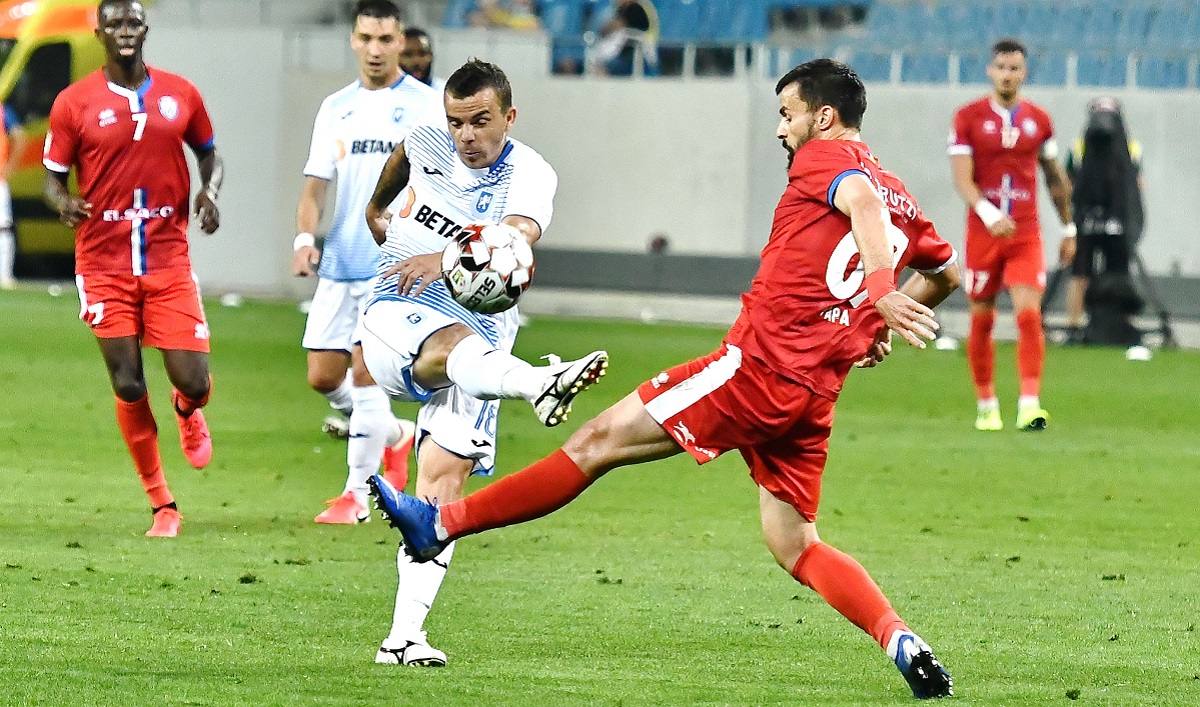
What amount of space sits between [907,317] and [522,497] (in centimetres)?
124

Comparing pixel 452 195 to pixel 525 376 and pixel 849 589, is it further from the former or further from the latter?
pixel 849 589

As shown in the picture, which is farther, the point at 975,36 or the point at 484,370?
the point at 975,36

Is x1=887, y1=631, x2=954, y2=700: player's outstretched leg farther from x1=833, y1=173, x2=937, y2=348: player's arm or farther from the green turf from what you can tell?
x1=833, y1=173, x2=937, y2=348: player's arm

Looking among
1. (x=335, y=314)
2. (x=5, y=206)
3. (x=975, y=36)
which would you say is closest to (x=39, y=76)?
(x=5, y=206)

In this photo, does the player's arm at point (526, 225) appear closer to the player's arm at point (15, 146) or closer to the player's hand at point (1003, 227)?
the player's hand at point (1003, 227)

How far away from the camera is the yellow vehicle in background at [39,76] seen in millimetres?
26469

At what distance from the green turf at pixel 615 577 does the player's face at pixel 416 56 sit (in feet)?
7.45

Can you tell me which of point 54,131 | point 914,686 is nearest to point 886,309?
point 914,686

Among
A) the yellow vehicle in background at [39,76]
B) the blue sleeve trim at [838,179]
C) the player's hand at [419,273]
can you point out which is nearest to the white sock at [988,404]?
the player's hand at [419,273]

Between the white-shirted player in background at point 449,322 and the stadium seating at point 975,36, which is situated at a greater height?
the white-shirted player in background at point 449,322

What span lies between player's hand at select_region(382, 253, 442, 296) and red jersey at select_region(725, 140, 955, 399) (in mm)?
1155

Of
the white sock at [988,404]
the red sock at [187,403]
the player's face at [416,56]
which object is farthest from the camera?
the white sock at [988,404]

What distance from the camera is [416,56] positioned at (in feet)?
34.3

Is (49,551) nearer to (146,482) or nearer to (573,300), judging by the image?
(146,482)
